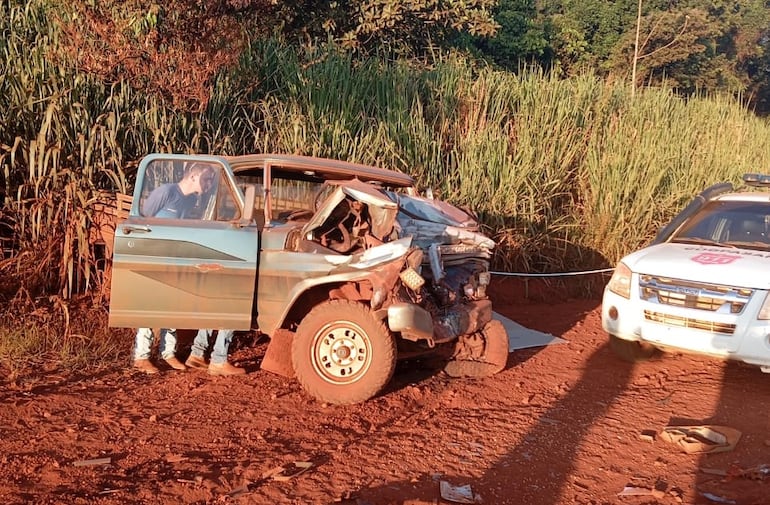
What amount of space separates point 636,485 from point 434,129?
21.7 ft

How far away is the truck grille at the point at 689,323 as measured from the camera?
5477 millimetres

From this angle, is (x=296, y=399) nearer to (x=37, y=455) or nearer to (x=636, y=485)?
(x=37, y=455)

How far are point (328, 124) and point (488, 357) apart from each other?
4.11 m

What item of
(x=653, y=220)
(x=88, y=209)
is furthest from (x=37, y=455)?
(x=653, y=220)

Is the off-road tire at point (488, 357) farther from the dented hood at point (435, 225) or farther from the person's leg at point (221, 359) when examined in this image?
the person's leg at point (221, 359)

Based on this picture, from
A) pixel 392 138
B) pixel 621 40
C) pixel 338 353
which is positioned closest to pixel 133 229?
pixel 338 353

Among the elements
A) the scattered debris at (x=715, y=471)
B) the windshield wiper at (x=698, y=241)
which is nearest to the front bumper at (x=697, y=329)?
the windshield wiper at (x=698, y=241)

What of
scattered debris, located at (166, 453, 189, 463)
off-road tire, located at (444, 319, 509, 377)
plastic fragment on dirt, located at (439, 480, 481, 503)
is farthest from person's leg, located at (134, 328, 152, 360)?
plastic fragment on dirt, located at (439, 480, 481, 503)

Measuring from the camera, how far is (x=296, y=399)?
521 centimetres

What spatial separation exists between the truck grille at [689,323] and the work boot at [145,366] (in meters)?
4.13

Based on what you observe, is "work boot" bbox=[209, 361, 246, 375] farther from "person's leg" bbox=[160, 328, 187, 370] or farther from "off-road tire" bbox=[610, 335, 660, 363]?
"off-road tire" bbox=[610, 335, 660, 363]

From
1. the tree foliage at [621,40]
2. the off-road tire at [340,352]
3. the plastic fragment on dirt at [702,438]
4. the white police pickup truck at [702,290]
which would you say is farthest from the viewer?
the tree foliage at [621,40]

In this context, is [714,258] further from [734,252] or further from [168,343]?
[168,343]

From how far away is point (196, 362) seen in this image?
5.89 metres
